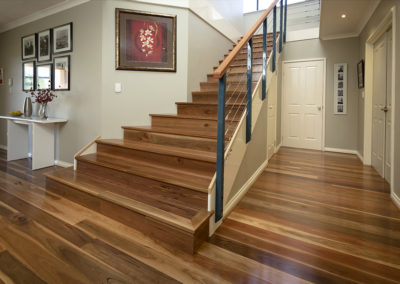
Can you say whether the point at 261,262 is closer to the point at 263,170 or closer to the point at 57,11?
the point at 263,170

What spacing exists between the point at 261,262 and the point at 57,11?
164 inches

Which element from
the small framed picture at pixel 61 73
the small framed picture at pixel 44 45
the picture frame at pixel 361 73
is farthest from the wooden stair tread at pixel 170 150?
the picture frame at pixel 361 73

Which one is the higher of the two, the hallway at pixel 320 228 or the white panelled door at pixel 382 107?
the white panelled door at pixel 382 107

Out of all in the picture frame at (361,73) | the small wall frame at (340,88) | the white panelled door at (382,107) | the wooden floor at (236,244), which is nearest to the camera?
the wooden floor at (236,244)

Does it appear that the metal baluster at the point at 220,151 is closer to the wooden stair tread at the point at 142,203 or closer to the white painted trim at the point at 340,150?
the wooden stair tread at the point at 142,203

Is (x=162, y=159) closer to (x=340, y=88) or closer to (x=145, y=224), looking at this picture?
(x=145, y=224)

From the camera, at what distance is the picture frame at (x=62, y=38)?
349 cm

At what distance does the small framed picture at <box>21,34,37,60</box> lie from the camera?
4.01 meters

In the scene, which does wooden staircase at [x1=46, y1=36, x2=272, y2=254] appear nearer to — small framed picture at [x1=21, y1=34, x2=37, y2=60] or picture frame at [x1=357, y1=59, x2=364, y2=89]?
picture frame at [x1=357, y1=59, x2=364, y2=89]

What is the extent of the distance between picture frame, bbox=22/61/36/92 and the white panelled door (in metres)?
5.11

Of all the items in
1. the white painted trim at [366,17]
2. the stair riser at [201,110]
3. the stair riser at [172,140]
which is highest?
the white painted trim at [366,17]

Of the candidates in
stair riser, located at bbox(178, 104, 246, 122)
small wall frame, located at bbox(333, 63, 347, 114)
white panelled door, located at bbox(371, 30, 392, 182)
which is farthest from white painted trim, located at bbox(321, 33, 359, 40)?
stair riser, located at bbox(178, 104, 246, 122)

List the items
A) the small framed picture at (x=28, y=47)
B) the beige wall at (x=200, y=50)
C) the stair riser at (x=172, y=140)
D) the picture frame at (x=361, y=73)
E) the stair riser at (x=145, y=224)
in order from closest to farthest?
the stair riser at (x=145, y=224)
the stair riser at (x=172, y=140)
the beige wall at (x=200, y=50)
the small framed picture at (x=28, y=47)
the picture frame at (x=361, y=73)

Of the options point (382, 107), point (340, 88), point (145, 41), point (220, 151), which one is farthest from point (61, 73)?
point (340, 88)
